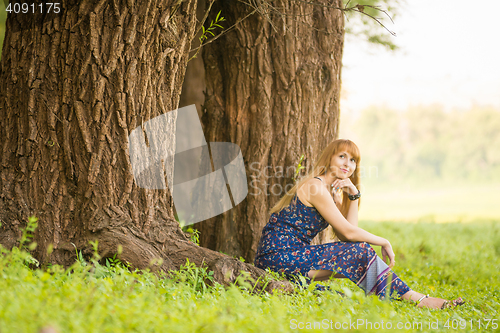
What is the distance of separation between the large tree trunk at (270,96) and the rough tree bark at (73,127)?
1.27 metres

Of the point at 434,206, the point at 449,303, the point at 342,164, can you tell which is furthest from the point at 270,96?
the point at 434,206

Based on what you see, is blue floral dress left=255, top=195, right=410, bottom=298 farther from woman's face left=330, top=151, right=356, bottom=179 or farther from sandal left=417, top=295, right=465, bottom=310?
woman's face left=330, top=151, right=356, bottom=179

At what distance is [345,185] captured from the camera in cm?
386

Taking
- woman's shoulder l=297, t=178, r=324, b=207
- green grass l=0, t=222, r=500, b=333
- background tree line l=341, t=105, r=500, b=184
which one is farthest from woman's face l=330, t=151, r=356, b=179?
background tree line l=341, t=105, r=500, b=184

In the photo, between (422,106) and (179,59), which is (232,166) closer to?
(179,59)

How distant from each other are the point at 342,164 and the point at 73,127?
7.88 feet

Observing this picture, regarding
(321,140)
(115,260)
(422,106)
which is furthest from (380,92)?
(115,260)

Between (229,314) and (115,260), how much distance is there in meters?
1.11

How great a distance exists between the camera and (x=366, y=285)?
11.0ft

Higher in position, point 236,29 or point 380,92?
point 380,92

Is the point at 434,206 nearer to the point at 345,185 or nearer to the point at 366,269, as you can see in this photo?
the point at 345,185

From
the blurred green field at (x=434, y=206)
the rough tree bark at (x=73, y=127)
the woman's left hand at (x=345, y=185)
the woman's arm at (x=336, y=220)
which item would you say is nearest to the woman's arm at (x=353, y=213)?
the woman's left hand at (x=345, y=185)

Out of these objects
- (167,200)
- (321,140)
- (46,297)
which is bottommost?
(46,297)

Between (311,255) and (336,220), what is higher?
(336,220)
